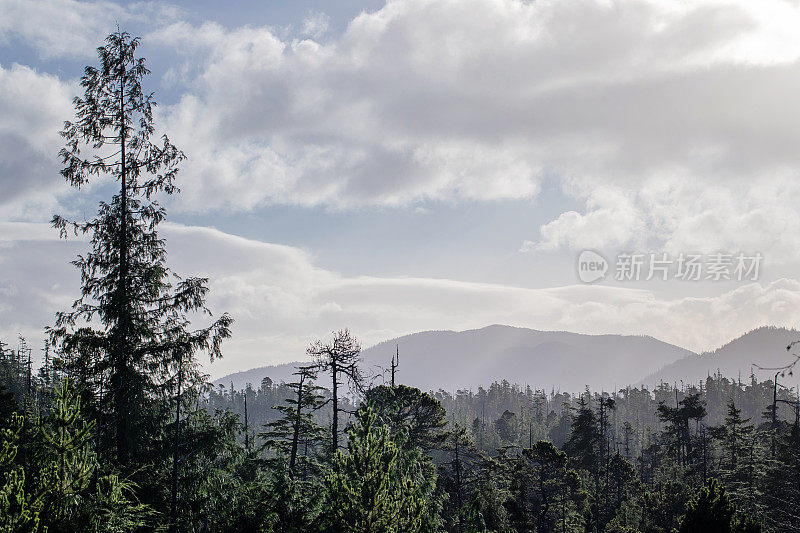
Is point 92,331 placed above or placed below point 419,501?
above

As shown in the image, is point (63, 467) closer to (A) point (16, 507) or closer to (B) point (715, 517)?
(A) point (16, 507)

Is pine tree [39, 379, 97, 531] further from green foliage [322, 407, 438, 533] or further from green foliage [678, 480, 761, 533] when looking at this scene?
green foliage [678, 480, 761, 533]

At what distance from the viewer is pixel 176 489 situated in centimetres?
1655

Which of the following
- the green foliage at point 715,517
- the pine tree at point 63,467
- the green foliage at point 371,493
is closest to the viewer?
the pine tree at point 63,467

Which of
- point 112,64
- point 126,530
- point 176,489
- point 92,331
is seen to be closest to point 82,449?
point 126,530

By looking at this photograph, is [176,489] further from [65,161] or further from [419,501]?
[65,161]

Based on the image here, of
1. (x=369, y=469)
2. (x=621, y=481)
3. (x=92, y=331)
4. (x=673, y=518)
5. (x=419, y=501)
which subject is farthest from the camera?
(x=621, y=481)

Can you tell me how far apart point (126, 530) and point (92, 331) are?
624cm

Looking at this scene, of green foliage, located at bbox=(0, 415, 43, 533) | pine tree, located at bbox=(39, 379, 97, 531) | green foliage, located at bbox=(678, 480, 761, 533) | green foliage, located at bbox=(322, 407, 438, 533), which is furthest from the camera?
green foliage, located at bbox=(678, 480, 761, 533)

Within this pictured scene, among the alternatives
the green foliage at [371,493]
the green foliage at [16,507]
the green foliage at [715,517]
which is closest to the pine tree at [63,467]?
the green foliage at [16,507]

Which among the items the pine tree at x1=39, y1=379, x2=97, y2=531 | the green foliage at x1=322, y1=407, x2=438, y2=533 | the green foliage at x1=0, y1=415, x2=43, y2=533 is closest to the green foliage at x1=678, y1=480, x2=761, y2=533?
the green foliage at x1=322, y1=407, x2=438, y2=533

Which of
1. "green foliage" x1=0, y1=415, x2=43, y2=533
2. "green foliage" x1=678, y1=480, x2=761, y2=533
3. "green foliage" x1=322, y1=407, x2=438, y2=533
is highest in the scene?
"green foliage" x1=0, y1=415, x2=43, y2=533

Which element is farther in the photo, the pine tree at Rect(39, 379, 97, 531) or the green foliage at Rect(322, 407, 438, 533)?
the green foliage at Rect(322, 407, 438, 533)

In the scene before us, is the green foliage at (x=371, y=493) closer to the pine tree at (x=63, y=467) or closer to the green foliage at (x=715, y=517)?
the pine tree at (x=63, y=467)
